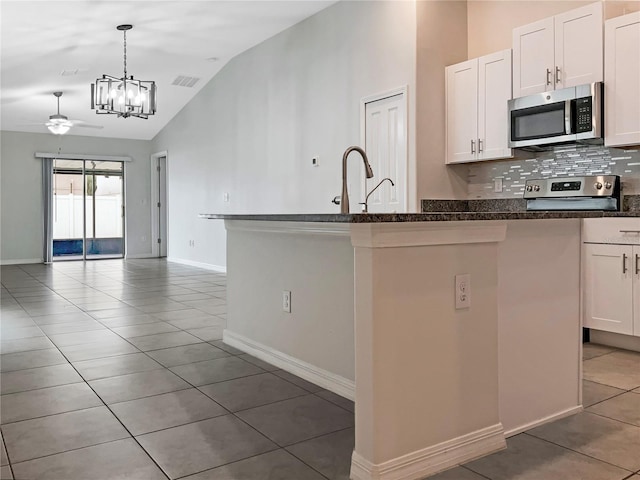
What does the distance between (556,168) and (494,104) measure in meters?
0.72

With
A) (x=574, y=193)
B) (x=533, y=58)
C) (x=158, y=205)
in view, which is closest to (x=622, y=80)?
(x=533, y=58)

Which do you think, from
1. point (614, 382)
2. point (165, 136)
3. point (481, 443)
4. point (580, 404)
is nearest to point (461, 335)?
point (481, 443)

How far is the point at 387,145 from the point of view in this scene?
192 inches

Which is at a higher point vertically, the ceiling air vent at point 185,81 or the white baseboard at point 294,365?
the ceiling air vent at point 185,81

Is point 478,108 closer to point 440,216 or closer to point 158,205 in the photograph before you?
point 440,216

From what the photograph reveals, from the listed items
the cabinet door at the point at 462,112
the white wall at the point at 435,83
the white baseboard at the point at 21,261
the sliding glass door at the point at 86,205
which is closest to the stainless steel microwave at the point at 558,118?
the cabinet door at the point at 462,112

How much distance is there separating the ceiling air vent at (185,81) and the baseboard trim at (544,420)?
24.1ft

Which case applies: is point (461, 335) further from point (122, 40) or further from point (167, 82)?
point (167, 82)

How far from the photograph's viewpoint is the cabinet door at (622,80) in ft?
11.4

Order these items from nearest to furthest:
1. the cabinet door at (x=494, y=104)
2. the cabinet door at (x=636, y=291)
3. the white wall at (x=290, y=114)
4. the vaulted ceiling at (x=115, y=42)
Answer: the cabinet door at (x=636, y=291) < the cabinet door at (x=494, y=104) < the white wall at (x=290, y=114) < the vaulted ceiling at (x=115, y=42)

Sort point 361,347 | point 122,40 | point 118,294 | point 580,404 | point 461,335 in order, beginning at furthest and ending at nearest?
point 122,40
point 118,294
point 580,404
point 461,335
point 361,347

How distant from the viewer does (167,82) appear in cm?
831

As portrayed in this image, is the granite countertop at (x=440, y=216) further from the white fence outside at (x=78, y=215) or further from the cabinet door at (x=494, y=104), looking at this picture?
the white fence outside at (x=78, y=215)

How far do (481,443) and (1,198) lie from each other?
1016cm
